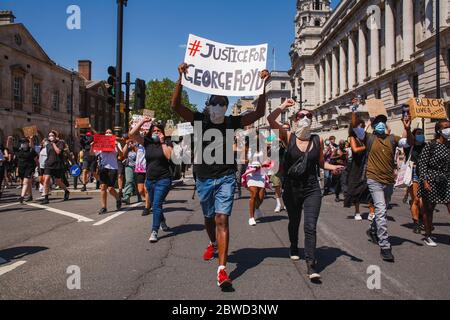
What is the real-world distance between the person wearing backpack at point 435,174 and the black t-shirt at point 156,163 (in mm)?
4095

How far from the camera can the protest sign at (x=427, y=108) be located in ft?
31.6

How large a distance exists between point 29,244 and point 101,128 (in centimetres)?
6042

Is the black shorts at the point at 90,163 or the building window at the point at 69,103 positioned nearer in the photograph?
the black shorts at the point at 90,163

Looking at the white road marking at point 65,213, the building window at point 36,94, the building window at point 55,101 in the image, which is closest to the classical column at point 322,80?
the building window at point 55,101

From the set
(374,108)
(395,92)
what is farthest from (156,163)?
(395,92)

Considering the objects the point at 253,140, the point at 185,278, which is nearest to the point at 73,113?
the point at 253,140

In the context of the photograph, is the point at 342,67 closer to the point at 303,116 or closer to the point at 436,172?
the point at 436,172

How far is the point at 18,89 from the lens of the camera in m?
39.0

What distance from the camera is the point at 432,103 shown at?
33.5ft

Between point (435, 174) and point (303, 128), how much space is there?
269 centimetres

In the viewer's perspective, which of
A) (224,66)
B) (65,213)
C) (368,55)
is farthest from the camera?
(368,55)

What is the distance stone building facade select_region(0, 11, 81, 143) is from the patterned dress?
1437 inches

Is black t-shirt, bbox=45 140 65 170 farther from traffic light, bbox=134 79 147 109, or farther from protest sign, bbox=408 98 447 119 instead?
protest sign, bbox=408 98 447 119

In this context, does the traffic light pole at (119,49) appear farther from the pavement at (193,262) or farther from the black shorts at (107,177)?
the pavement at (193,262)
